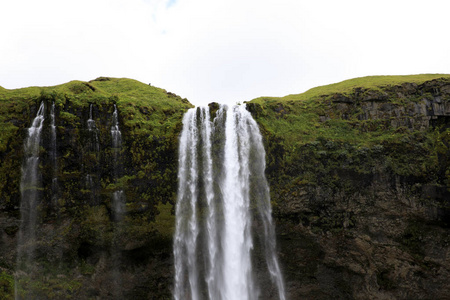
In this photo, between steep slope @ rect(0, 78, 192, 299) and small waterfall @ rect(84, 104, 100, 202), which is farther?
small waterfall @ rect(84, 104, 100, 202)

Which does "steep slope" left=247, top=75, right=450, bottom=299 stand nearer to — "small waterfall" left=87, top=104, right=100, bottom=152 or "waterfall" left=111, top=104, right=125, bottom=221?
"waterfall" left=111, top=104, right=125, bottom=221

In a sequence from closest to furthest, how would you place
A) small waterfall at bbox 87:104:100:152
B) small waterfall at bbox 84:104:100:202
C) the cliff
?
the cliff < small waterfall at bbox 84:104:100:202 < small waterfall at bbox 87:104:100:152

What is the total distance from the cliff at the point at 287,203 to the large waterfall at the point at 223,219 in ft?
2.42

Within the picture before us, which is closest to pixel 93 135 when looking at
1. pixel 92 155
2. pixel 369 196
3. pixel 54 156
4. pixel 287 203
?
pixel 92 155

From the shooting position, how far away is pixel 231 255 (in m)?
15.1

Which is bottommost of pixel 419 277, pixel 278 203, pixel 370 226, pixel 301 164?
pixel 419 277

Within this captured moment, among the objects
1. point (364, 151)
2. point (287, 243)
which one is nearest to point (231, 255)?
point (287, 243)

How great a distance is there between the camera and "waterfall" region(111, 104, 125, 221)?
15.6 meters

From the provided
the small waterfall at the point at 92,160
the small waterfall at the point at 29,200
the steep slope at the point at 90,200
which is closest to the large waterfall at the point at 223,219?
the steep slope at the point at 90,200

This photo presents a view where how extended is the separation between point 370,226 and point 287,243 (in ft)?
16.2

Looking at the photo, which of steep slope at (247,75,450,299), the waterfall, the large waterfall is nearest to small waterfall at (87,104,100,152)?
the waterfall

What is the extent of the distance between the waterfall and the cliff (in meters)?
0.29

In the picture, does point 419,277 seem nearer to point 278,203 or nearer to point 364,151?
point 364,151

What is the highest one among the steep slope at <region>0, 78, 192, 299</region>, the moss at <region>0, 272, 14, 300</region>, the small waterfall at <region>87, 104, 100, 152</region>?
the small waterfall at <region>87, 104, 100, 152</region>
